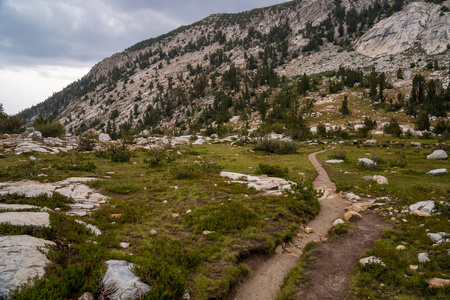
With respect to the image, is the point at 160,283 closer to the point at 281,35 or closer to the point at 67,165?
the point at 67,165

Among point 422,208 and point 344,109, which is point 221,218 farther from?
point 344,109

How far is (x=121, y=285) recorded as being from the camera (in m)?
4.57

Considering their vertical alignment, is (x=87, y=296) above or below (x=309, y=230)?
above

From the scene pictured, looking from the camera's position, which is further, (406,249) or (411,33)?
(411,33)

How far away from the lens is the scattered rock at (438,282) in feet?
16.1

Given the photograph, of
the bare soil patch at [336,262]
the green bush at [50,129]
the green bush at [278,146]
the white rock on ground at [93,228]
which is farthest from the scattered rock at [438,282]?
the green bush at [50,129]

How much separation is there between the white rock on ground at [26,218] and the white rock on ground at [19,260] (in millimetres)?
728

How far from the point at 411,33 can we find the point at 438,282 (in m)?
98.5

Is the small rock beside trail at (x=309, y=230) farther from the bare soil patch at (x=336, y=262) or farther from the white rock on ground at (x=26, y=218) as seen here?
the white rock on ground at (x=26, y=218)

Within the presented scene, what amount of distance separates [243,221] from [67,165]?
15.1 metres

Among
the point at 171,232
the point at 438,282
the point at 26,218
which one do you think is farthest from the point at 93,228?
the point at 438,282

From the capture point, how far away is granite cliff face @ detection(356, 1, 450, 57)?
63281mm

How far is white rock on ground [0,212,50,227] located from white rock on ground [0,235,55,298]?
0.73 meters

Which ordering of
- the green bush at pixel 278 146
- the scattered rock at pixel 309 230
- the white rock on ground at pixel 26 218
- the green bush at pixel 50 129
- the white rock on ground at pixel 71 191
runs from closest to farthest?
the white rock on ground at pixel 26 218 → the white rock on ground at pixel 71 191 → the scattered rock at pixel 309 230 → the green bush at pixel 278 146 → the green bush at pixel 50 129
